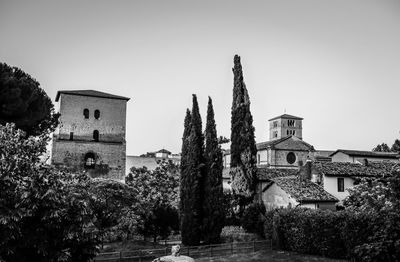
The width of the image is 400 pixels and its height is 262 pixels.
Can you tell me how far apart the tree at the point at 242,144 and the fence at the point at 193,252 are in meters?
7.17

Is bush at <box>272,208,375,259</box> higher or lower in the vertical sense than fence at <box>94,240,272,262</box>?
higher

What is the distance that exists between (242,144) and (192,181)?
8.17 meters

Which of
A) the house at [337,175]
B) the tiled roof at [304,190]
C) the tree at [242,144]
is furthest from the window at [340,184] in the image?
the tree at [242,144]

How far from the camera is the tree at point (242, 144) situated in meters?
A: 32.6

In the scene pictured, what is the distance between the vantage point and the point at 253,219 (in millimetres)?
30281

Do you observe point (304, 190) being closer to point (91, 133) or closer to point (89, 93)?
point (91, 133)

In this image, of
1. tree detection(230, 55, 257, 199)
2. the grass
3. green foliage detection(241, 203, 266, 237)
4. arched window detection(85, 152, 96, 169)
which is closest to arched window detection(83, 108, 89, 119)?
arched window detection(85, 152, 96, 169)

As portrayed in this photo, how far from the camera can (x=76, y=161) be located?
43875 mm

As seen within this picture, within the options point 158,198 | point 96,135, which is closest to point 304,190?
point 158,198

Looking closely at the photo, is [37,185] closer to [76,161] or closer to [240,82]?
[240,82]

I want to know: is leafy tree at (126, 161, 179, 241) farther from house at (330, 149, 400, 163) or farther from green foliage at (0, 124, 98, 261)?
house at (330, 149, 400, 163)

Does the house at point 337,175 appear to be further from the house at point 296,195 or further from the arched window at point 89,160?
the arched window at point 89,160

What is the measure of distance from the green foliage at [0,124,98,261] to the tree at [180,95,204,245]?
13.8 metres

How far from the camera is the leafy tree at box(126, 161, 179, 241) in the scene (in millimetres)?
29320
